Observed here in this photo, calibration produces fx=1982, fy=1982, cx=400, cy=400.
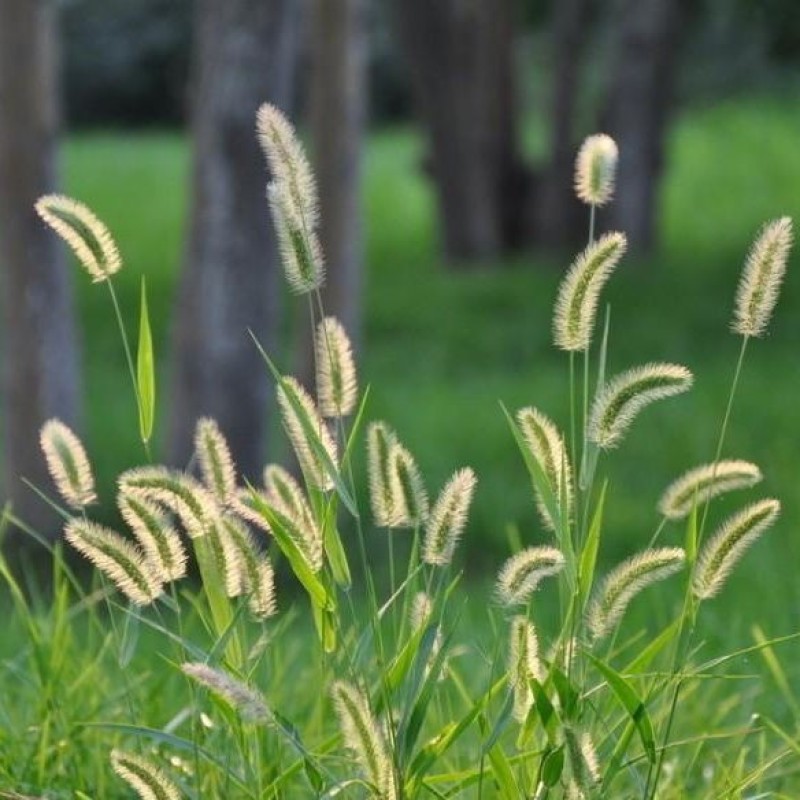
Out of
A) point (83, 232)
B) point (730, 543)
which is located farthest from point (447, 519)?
point (83, 232)

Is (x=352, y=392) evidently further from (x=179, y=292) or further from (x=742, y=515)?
(x=179, y=292)

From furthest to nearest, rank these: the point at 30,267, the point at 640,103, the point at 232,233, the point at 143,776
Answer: the point at 640,103, the point at 30,267, the point at 232,233, the point at 143,776

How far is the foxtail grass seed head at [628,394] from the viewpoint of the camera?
2361 mm

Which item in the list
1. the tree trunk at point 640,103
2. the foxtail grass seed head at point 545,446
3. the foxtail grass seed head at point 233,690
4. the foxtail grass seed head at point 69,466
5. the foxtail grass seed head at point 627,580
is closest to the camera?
the foxtail grass seed head at point 233,690

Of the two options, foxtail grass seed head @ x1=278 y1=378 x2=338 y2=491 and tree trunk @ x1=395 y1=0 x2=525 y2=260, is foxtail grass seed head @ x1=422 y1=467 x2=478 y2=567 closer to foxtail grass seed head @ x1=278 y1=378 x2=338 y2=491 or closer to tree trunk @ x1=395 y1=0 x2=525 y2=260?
foxtail grass seed head @ x1=278 y1=378 x2=338 y2=491

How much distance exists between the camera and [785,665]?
4461 millimetres

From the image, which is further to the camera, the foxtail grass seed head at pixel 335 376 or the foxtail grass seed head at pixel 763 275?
the foxtail grass seed head at pixel 335 376

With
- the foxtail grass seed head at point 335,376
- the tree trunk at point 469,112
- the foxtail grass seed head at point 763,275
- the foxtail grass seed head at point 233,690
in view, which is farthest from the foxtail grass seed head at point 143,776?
the tree trunk at point 469,112

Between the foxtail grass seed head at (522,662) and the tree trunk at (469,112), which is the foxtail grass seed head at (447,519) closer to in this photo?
the foxtail grass seed head at (522,662)

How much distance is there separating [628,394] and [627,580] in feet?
0.73

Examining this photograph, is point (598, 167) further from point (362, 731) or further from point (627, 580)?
point (362, 731)

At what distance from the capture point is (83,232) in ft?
8.37

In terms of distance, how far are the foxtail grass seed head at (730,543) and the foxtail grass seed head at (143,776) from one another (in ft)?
2.24

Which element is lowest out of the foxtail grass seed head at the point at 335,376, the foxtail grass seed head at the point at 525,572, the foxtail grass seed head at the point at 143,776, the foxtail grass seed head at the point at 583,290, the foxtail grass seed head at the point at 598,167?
the foxtail grass seed head at the point at 143,776
